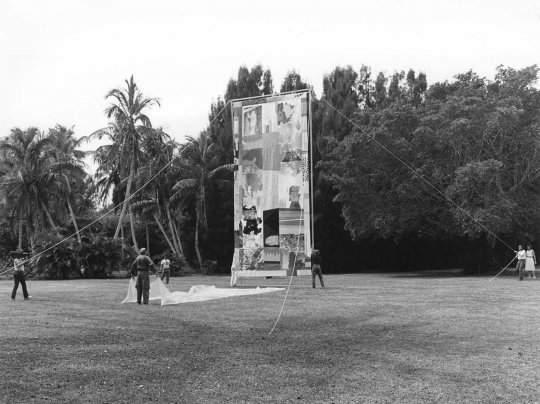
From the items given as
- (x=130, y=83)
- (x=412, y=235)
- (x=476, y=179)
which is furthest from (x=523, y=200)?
(x=130, y=83)

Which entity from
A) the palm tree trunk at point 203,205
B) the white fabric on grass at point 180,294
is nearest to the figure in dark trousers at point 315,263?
the white fabric on grass at point 180,294

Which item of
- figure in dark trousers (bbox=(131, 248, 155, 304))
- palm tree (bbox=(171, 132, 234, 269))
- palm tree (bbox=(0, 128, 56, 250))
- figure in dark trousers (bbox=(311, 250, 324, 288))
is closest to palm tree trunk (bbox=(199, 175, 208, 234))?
palm tree (bbox=(171, 132, 234, 269))

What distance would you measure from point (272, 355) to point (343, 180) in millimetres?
32102

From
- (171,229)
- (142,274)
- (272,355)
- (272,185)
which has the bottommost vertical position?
(272,355)

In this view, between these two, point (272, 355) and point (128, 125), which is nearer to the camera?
point (272, 355)

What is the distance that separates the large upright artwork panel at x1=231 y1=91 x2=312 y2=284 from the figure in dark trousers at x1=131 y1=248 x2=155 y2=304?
8.28 meters

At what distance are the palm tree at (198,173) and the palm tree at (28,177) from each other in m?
9.50

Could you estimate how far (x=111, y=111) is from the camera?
149ft

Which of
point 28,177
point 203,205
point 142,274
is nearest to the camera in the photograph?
point 142,274

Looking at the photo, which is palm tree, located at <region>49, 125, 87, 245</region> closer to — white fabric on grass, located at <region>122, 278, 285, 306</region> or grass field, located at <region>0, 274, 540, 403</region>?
white fabric on grass, located at <region>122, 278, 285, 306</region>

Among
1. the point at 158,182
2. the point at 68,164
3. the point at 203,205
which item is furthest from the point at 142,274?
the point at 158,182

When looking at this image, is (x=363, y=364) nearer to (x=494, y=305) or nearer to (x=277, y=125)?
(x=494, y=305)

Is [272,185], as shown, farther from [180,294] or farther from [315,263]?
[180,294]

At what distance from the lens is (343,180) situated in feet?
134
